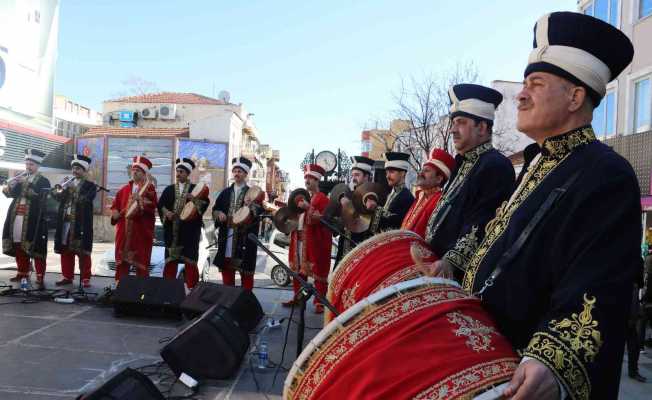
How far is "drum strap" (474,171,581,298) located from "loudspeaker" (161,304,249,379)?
10.2 feet

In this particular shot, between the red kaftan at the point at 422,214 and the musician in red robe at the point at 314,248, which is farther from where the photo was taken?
the musician in red robe at the point at 314,248

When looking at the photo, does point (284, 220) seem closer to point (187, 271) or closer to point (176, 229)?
point (176, 229)

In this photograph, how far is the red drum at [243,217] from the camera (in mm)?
7340

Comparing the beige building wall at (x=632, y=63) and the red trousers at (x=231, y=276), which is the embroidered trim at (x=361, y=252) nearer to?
the red trousers at (x=231, y=276)

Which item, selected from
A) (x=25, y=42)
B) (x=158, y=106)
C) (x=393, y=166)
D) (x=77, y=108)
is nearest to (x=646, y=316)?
(x=393, y=166)

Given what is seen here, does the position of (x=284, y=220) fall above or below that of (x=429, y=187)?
below

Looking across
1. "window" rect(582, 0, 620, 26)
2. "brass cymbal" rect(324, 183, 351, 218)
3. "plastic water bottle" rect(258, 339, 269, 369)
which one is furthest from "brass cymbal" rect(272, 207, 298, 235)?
"window" rect(582, 0, 620, 26)

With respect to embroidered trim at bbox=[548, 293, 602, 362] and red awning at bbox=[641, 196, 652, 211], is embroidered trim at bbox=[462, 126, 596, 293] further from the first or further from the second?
red awning at bbox=[641, 196, 652, 211]

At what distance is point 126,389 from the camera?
2809 millimetres

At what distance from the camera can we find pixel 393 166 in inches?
267

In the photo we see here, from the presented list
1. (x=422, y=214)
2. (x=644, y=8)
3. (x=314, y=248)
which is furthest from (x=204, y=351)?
(x=644, y=8)

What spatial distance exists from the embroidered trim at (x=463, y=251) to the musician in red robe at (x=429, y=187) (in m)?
1.33

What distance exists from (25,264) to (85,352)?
4.31 metres

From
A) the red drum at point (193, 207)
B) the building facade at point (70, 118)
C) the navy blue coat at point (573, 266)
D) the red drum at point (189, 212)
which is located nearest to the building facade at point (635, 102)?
the red drum at point (193, 207)
